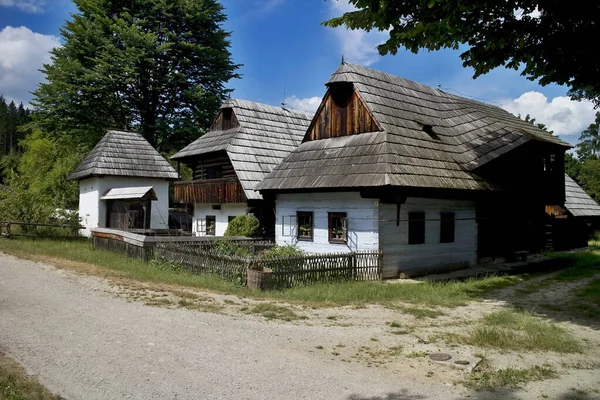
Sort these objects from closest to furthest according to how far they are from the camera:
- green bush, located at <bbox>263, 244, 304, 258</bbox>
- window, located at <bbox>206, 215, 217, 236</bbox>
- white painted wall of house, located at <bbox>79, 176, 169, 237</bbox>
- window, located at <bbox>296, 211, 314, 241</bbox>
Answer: green bush, located at <bbox>263, 244, 304, 258</bbox>
window, located at <bbox>296, 211, 314, 241</bbox>
window, located at <bbox>206, 215, 217, 236</bbox>
white painted wall of house, located at <bbox>79, 176, 169, 237</bbox>

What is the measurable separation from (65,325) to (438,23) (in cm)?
843

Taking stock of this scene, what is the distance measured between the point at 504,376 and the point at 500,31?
21.9 feet

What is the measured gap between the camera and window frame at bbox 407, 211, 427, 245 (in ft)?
50.4

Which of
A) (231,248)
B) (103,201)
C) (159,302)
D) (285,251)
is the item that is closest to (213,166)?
(103,201)

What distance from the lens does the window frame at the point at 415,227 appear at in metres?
15.4

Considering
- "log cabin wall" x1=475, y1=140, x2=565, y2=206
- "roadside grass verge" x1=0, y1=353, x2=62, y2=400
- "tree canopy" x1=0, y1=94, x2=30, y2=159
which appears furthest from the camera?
"tree canopy" x1=0, y1=94, x2=30, y2=159

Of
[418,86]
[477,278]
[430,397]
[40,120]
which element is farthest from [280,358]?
[40,120]

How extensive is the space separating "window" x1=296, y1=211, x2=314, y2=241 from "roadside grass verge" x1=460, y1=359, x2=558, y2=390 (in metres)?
10.9

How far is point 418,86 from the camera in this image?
21.2 metres

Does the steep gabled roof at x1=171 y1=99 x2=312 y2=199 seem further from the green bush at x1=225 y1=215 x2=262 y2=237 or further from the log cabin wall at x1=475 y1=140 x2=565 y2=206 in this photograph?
the log cabin wall at x1=475 y1=140 x2=565 y2=206

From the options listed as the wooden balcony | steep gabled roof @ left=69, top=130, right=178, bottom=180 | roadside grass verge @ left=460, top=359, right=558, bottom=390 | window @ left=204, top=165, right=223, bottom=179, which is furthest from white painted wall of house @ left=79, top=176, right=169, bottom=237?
roadside grass verge @ left=460, top=359, right=558, bottom=390

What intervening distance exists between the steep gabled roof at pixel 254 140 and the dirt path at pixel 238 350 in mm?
11505

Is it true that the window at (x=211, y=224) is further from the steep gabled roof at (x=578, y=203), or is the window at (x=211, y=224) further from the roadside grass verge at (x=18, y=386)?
the steep gabled roof at (x=578, y=203)

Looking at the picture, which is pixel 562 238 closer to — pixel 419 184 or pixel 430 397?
pixel 419 184
